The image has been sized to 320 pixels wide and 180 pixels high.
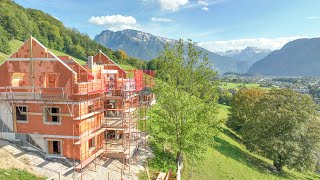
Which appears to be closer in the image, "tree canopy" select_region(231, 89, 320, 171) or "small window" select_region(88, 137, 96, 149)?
"small window" select_region(88, 137, 96, 149)

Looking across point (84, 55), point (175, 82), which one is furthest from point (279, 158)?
point (84, 55)

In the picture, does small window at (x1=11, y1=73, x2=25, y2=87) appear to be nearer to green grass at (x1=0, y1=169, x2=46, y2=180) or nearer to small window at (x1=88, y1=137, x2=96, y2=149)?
small window at (x1=88, y1=137, x2=96, y2=149)

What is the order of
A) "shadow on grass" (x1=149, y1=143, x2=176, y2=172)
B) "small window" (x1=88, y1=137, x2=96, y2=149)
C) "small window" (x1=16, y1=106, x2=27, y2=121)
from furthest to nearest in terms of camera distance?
"shadow on grass" (x1=149, y1=143, x2=176, y2=172), "small window" (x1=88, y1=137, x2=96, y2=149), "small window" (x1=16, y1=106, x2=27, y2=121)

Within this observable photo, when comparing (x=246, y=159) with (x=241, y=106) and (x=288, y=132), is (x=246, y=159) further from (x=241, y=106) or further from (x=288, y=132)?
(x=241, y=106)

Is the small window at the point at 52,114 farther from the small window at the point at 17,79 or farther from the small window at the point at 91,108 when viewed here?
the small window at the point at 17,79

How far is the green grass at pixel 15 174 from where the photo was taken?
→ 70.3 ft

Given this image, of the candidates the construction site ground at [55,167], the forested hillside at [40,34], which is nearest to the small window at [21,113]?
the construction site ground at [55,167]

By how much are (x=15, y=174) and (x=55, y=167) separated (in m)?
3.68

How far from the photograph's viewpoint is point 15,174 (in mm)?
22188

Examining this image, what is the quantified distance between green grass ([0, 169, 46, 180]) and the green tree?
34.3m

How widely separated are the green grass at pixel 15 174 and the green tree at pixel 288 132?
113 feet

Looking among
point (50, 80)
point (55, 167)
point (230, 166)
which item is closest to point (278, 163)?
point (230, 166)

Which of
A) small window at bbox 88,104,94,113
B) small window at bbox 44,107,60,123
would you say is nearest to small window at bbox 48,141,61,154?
small window at bbox 44,107,60,123

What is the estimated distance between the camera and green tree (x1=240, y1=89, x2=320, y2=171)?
44.5 metres
